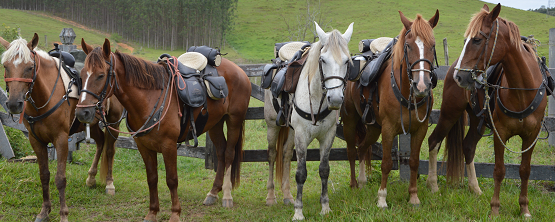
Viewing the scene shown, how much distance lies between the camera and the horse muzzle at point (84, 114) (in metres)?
3.22

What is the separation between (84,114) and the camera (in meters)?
3.24

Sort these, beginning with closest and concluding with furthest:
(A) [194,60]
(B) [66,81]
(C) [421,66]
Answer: (C) [421,66] → (B) [66,81] → (A) [194,60]

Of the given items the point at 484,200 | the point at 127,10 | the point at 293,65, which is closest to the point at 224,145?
the point at 293,65

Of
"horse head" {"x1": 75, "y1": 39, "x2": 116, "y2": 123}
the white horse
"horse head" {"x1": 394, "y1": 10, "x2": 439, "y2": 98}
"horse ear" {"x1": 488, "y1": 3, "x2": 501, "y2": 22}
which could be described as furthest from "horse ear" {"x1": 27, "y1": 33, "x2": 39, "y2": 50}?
"horse ear" {"x1": 488, "y1": 3, "x2": 501, "y2": 22}

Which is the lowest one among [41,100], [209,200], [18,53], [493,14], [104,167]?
[209,200]

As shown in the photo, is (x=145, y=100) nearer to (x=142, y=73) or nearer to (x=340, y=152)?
(x=142, y=73)

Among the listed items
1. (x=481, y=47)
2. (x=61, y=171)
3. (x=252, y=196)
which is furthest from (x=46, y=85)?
(x=481, y=47)

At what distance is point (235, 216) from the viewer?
4.46m

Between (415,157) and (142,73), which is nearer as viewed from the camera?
(142,73)

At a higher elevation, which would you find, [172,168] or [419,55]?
[419,55]

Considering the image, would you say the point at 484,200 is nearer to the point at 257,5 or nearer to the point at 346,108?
the point at 346,108

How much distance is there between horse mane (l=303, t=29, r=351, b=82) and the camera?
3.46 metres

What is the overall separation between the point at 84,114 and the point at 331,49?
2.35 metres

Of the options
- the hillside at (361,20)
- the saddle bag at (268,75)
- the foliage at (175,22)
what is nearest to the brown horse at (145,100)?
the saddle bag at (268,75)
